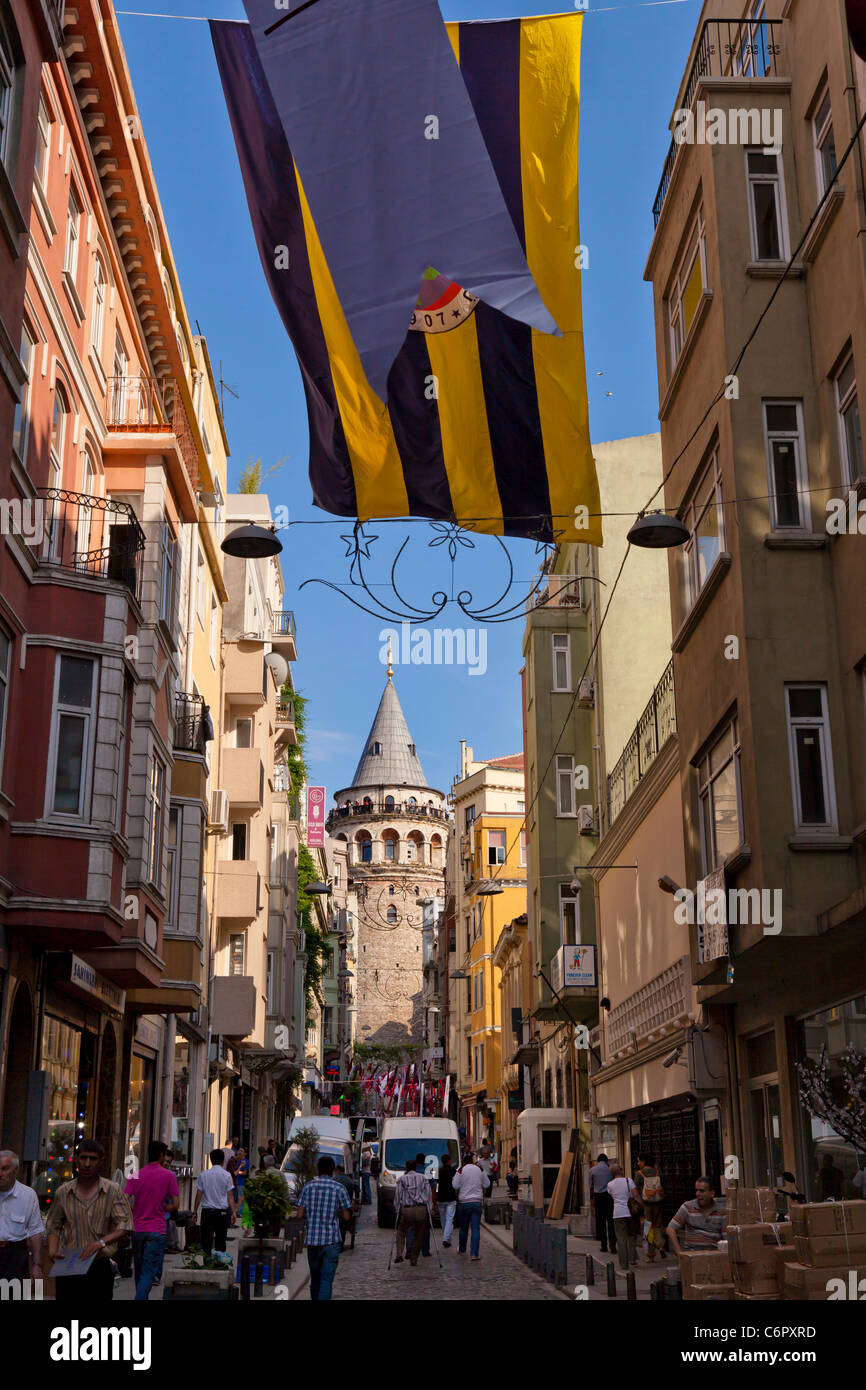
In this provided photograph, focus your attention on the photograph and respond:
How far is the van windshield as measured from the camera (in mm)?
33938

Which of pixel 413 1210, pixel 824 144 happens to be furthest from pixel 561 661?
pixel 824 144

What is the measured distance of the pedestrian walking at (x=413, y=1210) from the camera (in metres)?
22.8

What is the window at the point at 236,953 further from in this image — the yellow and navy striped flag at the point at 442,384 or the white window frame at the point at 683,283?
the yellow and navy striped flag at the point at 442,384

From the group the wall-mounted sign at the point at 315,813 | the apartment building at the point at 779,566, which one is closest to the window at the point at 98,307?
the apartment building at the point at 779,566

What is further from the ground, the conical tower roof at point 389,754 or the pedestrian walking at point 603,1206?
the conical tower roof at point 389,754

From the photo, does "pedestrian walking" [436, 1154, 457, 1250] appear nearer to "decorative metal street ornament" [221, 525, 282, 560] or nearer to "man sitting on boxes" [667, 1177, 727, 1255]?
"man sitting on boxes" [667, 1177, 727, 1255]

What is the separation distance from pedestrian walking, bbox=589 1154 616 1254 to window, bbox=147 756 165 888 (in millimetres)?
8696

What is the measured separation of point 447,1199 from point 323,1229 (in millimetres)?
15801

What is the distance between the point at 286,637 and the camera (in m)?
46.5

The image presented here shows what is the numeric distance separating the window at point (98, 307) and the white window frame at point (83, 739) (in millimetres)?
6636

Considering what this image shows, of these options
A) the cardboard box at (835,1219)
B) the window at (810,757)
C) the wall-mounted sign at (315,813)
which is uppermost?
the wall-mounted sign at (315,813)

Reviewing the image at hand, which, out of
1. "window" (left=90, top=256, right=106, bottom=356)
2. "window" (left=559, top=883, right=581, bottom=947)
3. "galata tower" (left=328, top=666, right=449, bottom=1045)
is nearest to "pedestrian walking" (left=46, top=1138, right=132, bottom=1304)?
"window" (left=90, top=256, right=106, bottom=356)
